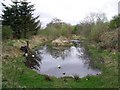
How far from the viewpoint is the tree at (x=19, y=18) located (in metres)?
47.8

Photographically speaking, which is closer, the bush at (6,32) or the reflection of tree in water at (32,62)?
the reflection of tree in water at (32,62)

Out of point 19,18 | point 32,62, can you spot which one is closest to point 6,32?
point 19,18

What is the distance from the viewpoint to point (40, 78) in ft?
66.2

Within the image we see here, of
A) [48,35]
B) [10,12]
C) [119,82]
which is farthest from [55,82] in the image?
[48,35]

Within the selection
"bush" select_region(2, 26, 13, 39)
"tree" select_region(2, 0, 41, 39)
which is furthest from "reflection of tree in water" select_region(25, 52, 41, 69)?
"tree" select_region(2, 0, 41, 39)

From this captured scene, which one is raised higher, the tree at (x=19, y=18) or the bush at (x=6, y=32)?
the tree at (x=19, y=18)

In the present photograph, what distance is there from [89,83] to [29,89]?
4.67 metres

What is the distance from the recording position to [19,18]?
4794 centimetres

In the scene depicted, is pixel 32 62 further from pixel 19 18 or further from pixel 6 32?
pixel 19 18

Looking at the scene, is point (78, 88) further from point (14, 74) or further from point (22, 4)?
point (22, 4)

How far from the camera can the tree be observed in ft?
157

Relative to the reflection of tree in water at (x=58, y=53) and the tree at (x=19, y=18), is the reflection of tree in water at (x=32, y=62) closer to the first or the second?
the reflection of tree in water at (x=58, y=53)

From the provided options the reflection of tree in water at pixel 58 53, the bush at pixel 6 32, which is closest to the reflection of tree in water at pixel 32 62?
the reflection of tree in water at pixel 58 53

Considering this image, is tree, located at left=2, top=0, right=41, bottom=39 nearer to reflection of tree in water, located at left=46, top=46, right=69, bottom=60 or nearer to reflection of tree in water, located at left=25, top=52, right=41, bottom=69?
reflection of tree in water, located at left=46, top=46, right=69, bottom=60
